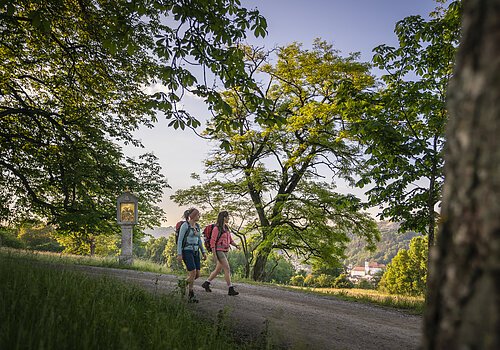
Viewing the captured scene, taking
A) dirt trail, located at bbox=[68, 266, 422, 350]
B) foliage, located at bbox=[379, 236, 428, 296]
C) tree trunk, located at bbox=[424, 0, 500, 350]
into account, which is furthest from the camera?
foliage, located at bbox=[379, 236, 428, 296]

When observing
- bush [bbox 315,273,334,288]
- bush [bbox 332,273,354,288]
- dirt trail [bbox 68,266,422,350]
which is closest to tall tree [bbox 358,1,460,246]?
dirt trail [bbox 68,266,422,350]

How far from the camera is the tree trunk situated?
79cm

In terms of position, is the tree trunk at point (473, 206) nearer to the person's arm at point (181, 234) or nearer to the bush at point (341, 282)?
the person's arm at point (181, 234)

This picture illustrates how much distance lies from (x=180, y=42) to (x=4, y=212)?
1203 cm

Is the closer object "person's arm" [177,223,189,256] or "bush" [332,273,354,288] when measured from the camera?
"person's arm" [177,223,189,256]

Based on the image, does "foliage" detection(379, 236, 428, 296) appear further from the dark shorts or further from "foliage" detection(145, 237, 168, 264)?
"foliage" detection(145, 237, 168, 264)

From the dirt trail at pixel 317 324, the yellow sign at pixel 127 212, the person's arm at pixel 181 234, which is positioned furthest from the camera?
the yellow sign at pixel 127 212

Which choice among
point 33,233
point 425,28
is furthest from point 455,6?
point 33,233

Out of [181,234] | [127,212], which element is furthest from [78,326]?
[127,212]

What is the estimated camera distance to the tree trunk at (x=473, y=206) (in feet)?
2.58

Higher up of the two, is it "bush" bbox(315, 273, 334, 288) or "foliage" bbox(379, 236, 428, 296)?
"foliage" bbox(379, 236, 428, 296)

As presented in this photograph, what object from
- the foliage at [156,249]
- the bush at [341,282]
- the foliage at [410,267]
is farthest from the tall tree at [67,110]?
the foliage at [156,249]

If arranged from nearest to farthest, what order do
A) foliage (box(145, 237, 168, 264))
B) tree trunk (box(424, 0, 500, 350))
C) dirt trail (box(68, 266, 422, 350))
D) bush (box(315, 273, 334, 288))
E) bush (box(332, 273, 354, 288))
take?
tree trunk (box(424, 0, 500, 350)) < dirt trail (box(68, 266, 422, 350)) < bush (box(332, 273, 354, 288)) < bush (box(315, 273, 334, 288)) < foliage (box(145, 237, 168, 264))

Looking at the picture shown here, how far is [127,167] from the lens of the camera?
14586mm
